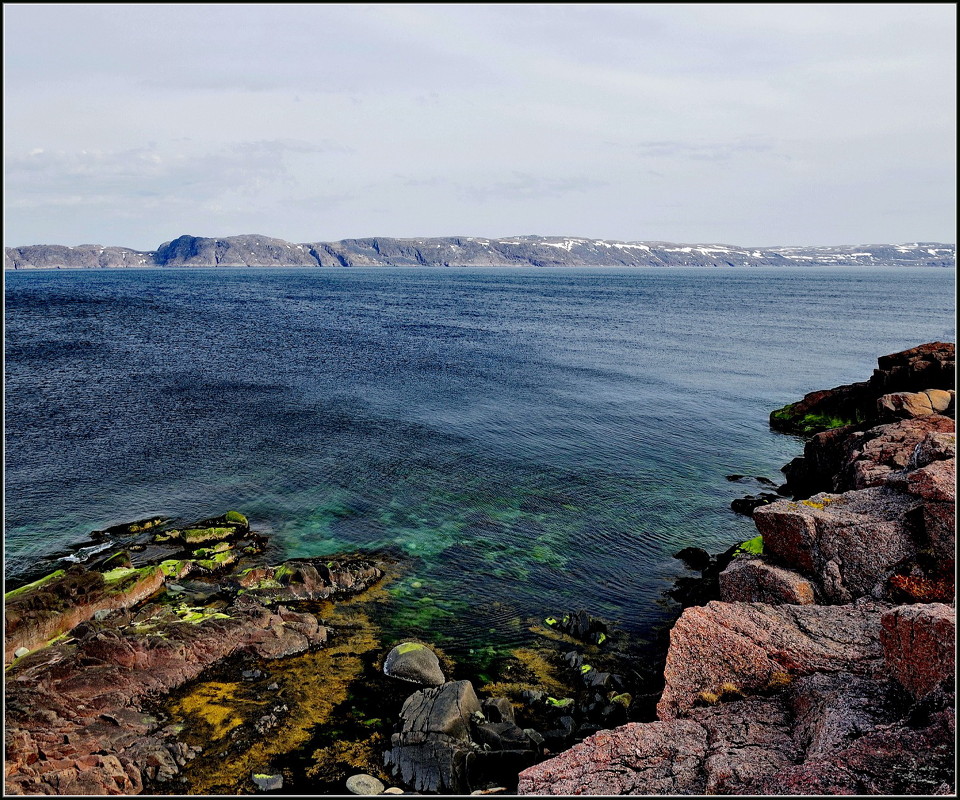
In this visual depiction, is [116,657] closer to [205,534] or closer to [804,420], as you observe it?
[205,534]

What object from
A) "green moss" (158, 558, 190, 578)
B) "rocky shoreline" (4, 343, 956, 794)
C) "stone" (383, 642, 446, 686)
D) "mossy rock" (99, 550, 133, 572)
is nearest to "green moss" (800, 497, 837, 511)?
"rocky shoreline" (4, 343, 956, 794)

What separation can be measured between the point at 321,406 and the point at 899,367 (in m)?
38.3

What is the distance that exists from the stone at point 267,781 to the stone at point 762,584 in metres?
12.8

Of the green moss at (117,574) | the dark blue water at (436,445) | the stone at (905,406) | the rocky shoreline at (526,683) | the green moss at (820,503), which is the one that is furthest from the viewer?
the stone at (905,406)

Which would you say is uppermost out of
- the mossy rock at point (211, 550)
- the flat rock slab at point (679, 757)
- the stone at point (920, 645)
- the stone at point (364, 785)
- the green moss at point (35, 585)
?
the stone at point (920, 645)

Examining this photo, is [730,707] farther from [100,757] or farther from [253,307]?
[253,307]

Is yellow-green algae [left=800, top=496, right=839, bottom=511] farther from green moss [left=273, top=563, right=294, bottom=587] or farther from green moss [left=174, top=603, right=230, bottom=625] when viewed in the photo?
green moss [left=174, top=603, right=230, bottom=625]

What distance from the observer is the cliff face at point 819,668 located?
983cm

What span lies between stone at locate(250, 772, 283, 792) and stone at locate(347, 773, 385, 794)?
158cm

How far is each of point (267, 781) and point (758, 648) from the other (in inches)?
455

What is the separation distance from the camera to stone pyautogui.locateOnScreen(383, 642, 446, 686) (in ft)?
57.9

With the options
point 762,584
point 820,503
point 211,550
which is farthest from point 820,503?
point 211,550

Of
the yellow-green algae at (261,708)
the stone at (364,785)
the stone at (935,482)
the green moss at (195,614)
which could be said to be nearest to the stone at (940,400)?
the stone at (935,482)

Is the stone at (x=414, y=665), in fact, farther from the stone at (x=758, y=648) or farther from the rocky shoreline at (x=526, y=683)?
the stone at (x=758, y=648)
